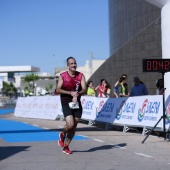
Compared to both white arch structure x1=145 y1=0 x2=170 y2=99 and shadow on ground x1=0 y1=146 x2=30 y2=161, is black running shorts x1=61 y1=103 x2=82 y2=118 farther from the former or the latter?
white arch structure x1=145 y1=0 x2=170 y2=99

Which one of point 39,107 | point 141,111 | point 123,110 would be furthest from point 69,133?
point 39,107

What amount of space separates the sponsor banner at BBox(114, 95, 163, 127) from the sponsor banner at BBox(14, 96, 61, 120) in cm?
703

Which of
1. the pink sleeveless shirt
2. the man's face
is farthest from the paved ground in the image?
the man's face

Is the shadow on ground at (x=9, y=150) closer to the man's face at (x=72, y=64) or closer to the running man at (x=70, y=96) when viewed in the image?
the running man at (x=70, y=96)

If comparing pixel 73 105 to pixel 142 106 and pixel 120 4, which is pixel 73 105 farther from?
pixel 120 4

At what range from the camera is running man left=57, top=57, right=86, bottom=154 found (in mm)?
9672

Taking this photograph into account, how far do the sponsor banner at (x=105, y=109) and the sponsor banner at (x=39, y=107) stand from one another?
4619mm

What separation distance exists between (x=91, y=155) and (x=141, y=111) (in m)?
4.93

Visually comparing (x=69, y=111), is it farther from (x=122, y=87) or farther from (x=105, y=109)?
(x=122, y=87)

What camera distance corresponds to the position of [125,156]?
31.4ft

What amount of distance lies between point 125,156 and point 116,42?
47126 millimetres

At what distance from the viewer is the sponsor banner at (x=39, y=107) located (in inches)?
893

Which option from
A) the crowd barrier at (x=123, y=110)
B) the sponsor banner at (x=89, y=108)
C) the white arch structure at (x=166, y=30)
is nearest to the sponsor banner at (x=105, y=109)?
the crowd barrier at (x=123, y=110)

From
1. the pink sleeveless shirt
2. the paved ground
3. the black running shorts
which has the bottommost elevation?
the paved ground
